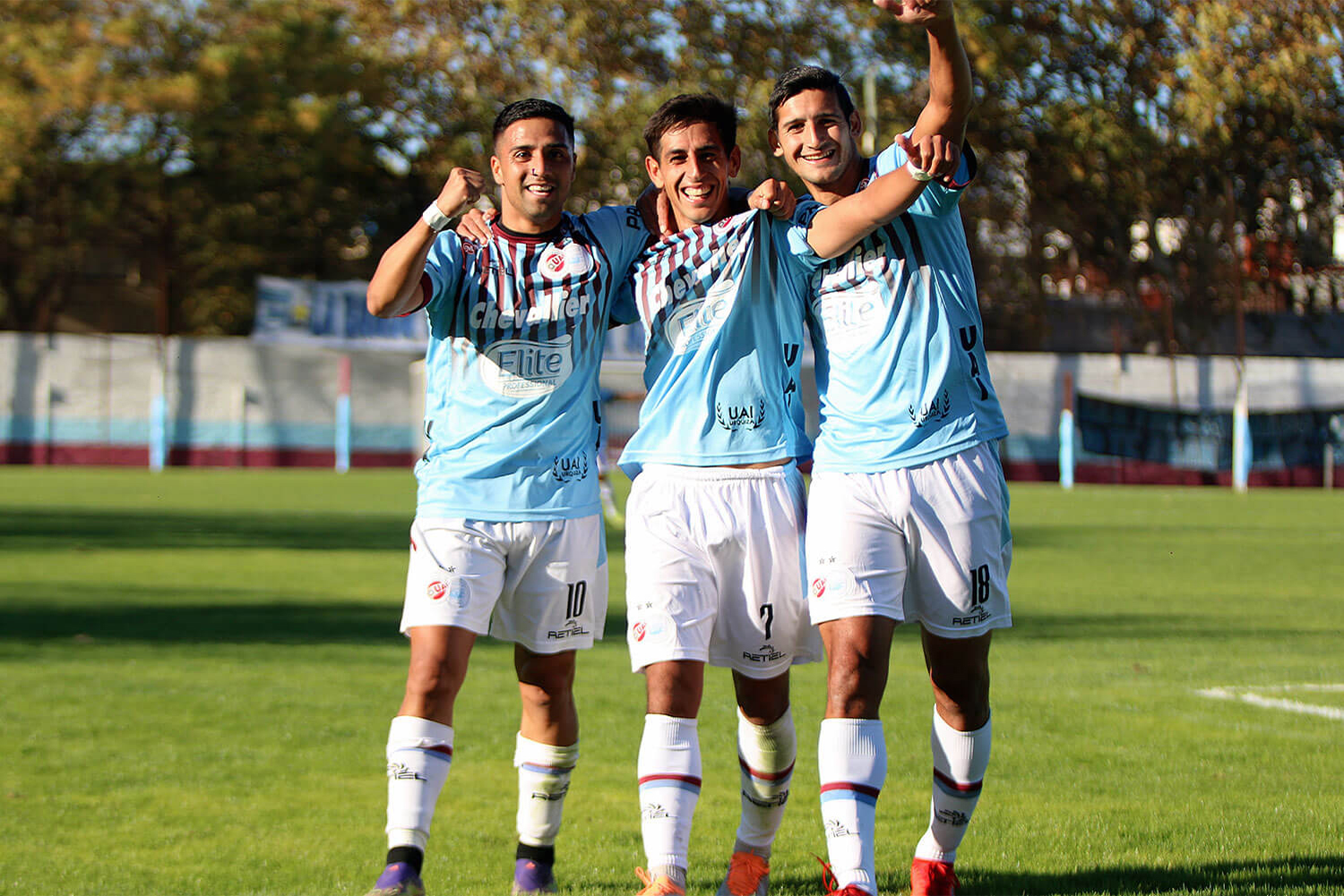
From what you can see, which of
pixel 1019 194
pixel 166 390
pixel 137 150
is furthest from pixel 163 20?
pixel 1019 194

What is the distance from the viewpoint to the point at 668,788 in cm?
440

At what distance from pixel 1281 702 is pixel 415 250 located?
5.85 metres

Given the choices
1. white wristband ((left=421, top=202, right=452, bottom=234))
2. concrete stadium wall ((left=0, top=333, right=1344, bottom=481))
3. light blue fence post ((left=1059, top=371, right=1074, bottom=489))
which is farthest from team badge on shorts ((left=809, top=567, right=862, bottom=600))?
light blue fence post ((left=1059, top=371, right=1074, bottom=489))

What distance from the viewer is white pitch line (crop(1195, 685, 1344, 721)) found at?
8.10m

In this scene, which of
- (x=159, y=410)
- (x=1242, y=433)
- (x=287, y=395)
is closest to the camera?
(x=1242, y=433)

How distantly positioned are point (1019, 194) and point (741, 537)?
3815 centimetres

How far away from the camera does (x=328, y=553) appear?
17141mm

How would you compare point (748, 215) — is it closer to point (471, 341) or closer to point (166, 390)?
point (471, 341)

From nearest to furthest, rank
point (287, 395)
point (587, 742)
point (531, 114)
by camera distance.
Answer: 1. point (531, 114)
2. point (587, 742)
3. point (287, 395)

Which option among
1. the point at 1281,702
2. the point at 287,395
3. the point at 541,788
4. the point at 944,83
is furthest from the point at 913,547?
the point at 287,395

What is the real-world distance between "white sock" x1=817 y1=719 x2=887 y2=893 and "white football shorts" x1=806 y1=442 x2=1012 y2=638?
0.32m

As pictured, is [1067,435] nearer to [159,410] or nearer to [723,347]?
[159,410]

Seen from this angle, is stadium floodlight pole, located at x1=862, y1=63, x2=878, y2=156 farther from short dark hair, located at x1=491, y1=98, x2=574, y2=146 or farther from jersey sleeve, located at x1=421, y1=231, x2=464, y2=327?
jersey sleeve, located at x1=421, y1=231, x2=464, y2=327

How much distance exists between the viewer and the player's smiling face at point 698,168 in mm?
4766
